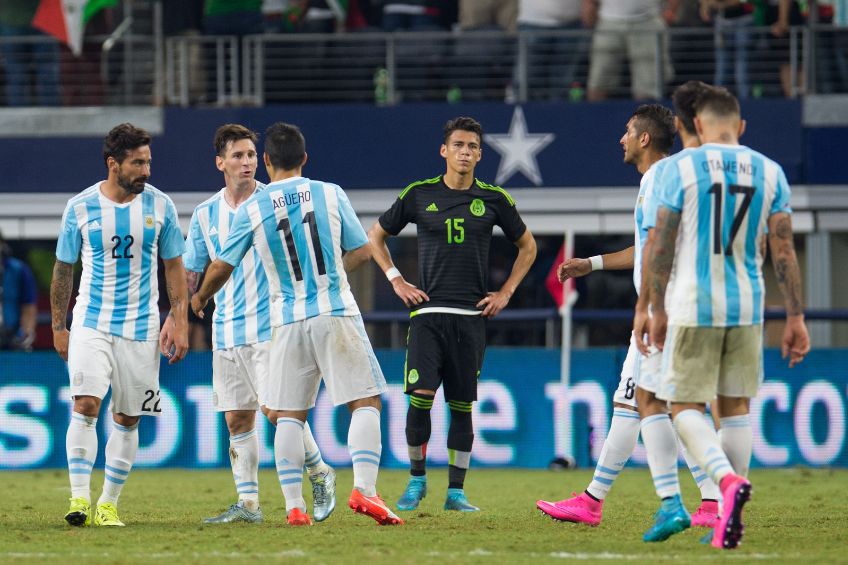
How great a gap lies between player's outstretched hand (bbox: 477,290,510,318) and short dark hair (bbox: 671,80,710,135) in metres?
2.48

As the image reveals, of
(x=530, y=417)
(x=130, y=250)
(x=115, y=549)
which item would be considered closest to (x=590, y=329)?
(x=530, y=417)

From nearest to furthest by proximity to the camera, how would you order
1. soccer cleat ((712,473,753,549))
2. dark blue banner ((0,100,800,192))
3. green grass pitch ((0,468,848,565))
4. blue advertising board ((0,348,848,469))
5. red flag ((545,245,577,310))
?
soccer cleat ((712,473,753,549)) < green grass pitch ((0,468,848,565)) < blue advertising board ((0,348,848,469)) < red flag ((545,245,577,310)) < dark blue banner ((0,100,800,192))

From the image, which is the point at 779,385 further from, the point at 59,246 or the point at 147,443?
the point at 59,246

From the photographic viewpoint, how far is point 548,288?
1553cm

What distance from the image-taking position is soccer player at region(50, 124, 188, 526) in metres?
8.85

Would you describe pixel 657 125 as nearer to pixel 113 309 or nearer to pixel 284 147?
pixel 284 147

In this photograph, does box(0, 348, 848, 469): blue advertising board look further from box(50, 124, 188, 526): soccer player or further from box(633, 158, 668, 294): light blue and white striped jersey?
box(633, 158, 668, 294): light blue and white striped jersey

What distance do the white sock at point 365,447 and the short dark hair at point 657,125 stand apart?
86.3 inches

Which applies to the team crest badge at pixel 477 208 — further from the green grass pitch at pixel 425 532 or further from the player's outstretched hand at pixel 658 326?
the player's outstretched hand at pixel 658 326

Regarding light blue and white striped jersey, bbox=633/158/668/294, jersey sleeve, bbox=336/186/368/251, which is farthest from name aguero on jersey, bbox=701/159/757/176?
jersey sleeve, bbox=336/186/368/251

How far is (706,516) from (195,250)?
3.61 meters

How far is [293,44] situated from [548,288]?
4.35 m

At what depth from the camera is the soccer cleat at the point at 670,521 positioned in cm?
746

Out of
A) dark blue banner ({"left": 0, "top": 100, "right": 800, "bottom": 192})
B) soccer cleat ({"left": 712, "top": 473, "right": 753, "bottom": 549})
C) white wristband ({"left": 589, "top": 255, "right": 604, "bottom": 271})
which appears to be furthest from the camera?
dark blue banner ({"left": 0, "top": 100, "right": 800, "bottom": 192})
